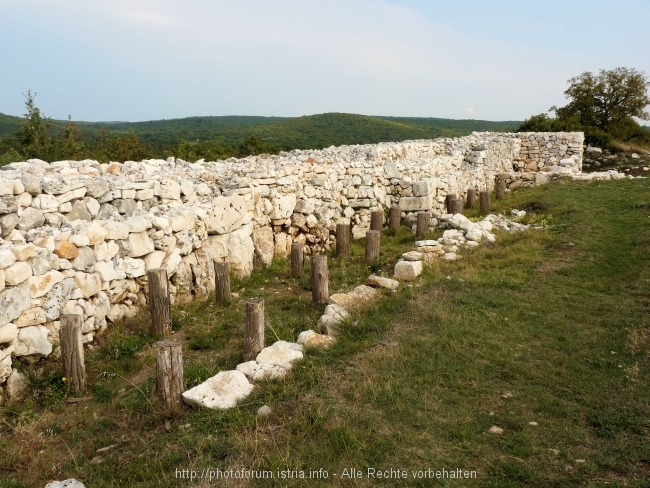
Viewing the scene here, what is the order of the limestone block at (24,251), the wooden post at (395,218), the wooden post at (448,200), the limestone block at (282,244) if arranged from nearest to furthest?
1. the limestone block at (24,251)
2. the limestone block at (282,244)
3. the wooden post at (395,218)
4. the wooden post at (448,200)

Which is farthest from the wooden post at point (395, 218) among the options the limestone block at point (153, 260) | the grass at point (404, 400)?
the limestone block at point (153, 260)

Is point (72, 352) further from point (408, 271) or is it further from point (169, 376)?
point (408, 271)

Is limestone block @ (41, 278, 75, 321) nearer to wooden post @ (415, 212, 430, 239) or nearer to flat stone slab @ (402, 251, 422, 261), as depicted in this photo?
flat stone slab @ (402, 251, 422, 261)

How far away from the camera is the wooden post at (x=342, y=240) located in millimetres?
11508

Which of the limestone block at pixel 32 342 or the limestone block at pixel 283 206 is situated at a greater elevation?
the limestone block at pixel 283 206

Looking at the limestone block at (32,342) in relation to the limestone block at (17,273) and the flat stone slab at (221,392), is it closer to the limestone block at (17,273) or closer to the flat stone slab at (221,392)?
the limestone block at (17,273)

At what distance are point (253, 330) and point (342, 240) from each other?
568 cm

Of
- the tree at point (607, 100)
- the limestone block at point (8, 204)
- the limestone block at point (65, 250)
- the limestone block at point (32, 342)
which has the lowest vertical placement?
the limestone block at point (32, 342)

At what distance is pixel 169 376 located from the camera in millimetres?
5125

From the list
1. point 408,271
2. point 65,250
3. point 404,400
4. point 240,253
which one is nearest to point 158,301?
point 65,250

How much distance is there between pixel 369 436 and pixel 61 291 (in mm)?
4402

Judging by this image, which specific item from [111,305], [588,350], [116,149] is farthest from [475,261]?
[116,149]

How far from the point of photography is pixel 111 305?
24.5 feet

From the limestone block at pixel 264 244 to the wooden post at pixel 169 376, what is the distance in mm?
5746
